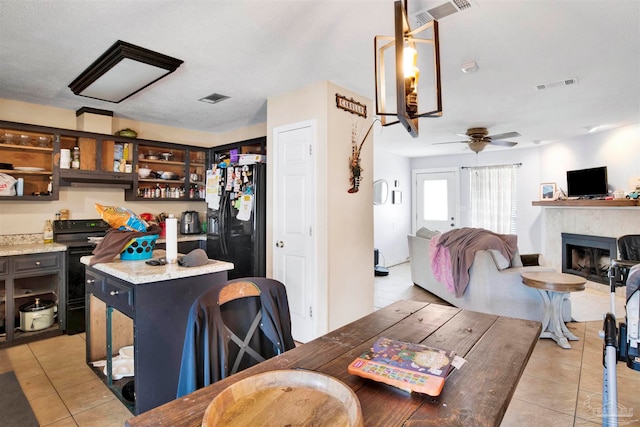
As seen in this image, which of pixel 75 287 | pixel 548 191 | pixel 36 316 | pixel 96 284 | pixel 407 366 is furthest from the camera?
pixel 548 191

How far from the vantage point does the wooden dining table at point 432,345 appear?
86 centimetres

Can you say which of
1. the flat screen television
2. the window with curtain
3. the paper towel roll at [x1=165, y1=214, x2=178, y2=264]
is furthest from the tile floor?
the window with curtain

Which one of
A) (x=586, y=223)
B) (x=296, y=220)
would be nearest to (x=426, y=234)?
(x=296, y=220)

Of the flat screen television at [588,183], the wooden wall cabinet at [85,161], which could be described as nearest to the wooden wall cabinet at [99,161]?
the wooden wall cabinet at [85,161]

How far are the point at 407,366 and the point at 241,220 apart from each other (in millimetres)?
3115

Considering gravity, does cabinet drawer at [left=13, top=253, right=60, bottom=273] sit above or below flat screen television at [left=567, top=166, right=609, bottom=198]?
below

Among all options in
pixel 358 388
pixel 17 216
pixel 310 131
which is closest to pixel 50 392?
pixel 17 216

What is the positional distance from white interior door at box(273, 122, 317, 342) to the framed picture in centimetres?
532

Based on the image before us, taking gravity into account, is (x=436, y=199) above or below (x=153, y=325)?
above

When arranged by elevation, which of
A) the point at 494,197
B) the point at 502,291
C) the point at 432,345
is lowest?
the point at 502,291

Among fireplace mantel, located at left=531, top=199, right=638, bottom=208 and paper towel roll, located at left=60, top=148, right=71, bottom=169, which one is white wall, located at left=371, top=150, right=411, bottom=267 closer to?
fireplace mantel, located at left=531, top=199, right=638, bottom=208

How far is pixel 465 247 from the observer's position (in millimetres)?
4055

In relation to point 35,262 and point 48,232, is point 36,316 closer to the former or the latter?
point 35,262

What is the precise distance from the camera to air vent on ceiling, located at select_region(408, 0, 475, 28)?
79.1 inches
